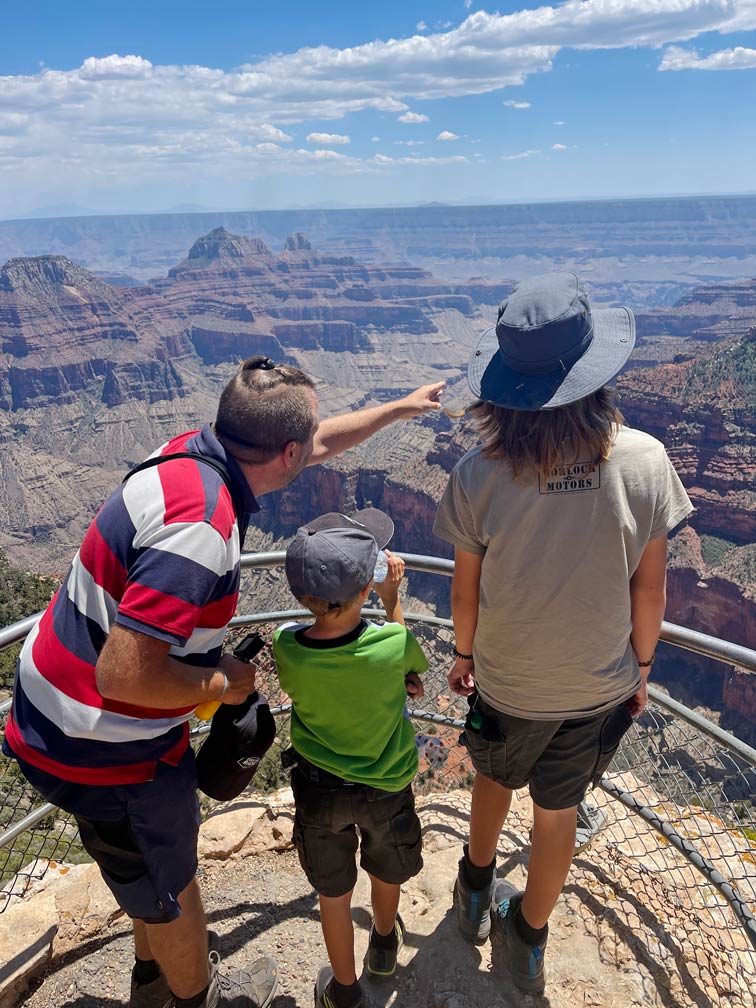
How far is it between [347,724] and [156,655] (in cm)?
69

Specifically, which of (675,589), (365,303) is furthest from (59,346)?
(675,589)

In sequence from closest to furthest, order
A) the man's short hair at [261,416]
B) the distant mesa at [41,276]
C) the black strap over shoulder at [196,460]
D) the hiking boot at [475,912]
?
the black strap over shoulder at [196,460]
the man's short hair at [261,416]
the hiking boot at [475,912]
the distant mesa at [41,276]

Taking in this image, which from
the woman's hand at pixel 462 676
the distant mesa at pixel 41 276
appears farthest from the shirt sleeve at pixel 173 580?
the distant mesa at pixel 41 276

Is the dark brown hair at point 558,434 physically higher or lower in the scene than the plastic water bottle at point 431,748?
higher

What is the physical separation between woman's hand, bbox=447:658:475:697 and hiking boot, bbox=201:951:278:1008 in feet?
4.06

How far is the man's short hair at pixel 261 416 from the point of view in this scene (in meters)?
1.91

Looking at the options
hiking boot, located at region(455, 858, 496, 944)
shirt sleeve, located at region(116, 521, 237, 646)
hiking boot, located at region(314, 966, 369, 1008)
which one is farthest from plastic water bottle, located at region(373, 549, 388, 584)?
hiking boot, located at region(314, 966, 369, 1008)

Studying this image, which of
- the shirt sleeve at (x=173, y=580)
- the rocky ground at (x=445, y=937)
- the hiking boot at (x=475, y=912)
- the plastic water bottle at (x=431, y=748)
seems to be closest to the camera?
the shirt sleeve at (x=173, y=580)

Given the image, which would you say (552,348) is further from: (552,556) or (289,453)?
(289,453)

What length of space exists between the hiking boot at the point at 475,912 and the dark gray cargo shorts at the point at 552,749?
0.60 metres

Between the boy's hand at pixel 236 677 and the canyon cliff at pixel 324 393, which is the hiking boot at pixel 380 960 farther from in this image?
the canyon cliff at pixel 324 393

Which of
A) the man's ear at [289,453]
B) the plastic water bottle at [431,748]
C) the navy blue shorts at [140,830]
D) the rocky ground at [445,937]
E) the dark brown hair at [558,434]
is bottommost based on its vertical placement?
the rocky ground at [445,937]

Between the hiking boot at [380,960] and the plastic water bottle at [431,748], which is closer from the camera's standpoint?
the hiking boot at [380,960]

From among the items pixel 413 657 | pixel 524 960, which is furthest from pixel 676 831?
pixel 413 657
